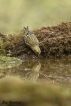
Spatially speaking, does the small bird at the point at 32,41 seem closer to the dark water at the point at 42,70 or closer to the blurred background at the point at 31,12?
the dark water at the point at 42,70

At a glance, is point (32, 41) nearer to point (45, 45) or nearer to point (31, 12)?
point (45, 45)

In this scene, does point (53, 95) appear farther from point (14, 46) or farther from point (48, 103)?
point (14, 46)

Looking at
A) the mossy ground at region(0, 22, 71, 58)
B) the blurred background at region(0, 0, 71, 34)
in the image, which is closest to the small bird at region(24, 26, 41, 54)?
the mossy ground at region(0, 22, 71, 58)

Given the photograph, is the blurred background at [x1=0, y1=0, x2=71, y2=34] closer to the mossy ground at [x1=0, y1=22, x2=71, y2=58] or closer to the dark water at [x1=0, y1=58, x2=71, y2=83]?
the mossy ground at [x1=0, y1=22, x2=71, y2=58]

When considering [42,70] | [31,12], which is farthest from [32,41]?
[31,12]

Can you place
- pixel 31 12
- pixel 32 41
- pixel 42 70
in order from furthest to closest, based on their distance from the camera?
pixel 31 12
pixel 32 41
pixel 42 70

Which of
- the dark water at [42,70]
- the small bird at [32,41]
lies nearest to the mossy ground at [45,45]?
the small bird at [32,41]
